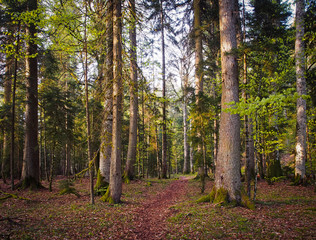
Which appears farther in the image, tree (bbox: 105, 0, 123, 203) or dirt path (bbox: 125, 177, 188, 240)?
tree (bbox: 105, 0, 123, 203)

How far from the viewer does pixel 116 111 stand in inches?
294

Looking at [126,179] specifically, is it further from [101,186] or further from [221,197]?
[221,197]

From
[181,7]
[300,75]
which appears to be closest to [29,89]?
[181,7]

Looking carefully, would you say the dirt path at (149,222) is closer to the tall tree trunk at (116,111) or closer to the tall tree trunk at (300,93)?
the tall tree trunk at (116,111)

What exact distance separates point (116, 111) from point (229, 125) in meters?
4.44

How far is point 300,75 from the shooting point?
9484mm

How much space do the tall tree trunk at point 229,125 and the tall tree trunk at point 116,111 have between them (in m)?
3.96

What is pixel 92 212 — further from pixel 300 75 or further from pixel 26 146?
pixel 300 75

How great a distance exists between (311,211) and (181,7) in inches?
643

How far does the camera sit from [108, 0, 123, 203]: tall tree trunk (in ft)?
24.4

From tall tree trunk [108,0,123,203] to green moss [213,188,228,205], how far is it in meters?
3.84

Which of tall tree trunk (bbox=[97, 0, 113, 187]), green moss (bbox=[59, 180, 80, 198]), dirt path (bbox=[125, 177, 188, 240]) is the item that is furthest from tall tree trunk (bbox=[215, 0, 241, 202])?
green moss (bbox=[59, 180, 80, 198])

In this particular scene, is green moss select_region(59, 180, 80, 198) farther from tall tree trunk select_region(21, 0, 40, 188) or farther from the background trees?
tall tree trunk select_region(21, 0, 40, 188)

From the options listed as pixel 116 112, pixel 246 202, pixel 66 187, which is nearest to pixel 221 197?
pixel 246 202
